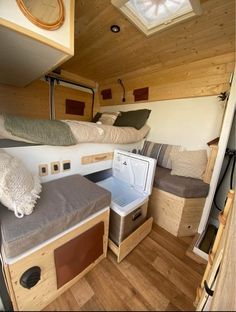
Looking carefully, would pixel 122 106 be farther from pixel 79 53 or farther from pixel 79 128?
pixel 79 128

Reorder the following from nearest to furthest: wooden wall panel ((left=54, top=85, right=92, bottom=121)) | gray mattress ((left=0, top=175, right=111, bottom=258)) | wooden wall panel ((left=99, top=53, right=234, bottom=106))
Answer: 1. gray mattress ((left=0, top=175, right=111, bottom=258))
2. wooden wall panel ((left=99, top=53, right=234, bottom=106))
3. wooden wall panel ((left=54, top=85, right=92, bottom=121))

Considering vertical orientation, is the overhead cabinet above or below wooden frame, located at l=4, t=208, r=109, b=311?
above

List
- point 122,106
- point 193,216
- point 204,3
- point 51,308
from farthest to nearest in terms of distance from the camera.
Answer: point 122,106, point 193,216, point 204,3, point 51,308

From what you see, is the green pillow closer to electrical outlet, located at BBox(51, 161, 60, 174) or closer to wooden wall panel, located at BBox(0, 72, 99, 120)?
wooden wall panel, located at BBox(0, 72, 99, 120)

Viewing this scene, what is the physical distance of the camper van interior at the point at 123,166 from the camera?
675mm

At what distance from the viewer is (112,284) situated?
0.86m

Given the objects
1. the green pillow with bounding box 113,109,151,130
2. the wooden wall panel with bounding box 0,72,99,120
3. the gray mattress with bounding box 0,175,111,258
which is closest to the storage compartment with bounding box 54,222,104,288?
the gray mattress with bounding box 0,175,111,258

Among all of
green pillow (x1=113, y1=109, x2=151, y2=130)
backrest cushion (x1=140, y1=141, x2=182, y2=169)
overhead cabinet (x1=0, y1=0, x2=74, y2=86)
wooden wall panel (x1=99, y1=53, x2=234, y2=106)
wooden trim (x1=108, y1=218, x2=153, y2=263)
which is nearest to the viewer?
overhead cabinet (x1=0, y1=0, x2=74, y2=86)

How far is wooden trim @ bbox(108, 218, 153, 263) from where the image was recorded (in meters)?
1.03

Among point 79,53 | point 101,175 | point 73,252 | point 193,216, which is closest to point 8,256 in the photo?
point 73,252

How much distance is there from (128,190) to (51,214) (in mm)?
863

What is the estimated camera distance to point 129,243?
1091 millimetres

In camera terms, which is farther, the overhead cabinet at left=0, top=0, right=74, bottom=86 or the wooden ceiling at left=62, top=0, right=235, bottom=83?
the wooden ceiling at left=62, top=0, right=235, bottom=83

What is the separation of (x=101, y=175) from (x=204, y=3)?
1.77m
